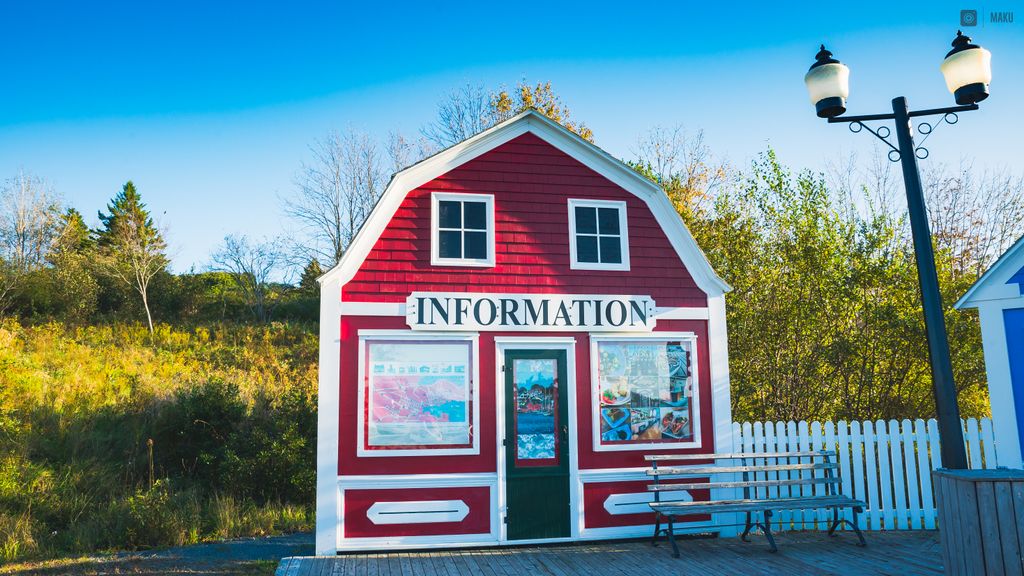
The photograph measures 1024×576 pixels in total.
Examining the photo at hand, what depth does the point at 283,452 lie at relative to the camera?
11828 mm

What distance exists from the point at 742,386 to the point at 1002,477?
25.4ft

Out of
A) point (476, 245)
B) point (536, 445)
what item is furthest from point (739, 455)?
point (476, 245)

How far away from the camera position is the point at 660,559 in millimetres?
7012

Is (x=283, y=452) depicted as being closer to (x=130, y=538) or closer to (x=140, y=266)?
(x=130, y=538)

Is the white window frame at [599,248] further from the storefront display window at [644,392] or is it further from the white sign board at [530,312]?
the storefront display window at [644,392]

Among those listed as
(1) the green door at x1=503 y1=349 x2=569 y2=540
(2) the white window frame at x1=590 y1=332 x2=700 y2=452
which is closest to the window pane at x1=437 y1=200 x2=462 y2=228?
(1) the green door at x1=503 y1=349 x2=569 y2=540

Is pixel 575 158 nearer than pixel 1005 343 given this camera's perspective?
No

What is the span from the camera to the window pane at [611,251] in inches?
336

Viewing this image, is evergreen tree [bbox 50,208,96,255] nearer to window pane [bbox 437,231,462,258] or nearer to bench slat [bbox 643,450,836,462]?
window pane [bbox 437,231,462,258]

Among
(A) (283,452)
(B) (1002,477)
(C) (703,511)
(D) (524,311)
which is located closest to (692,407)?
(C) (703,511)

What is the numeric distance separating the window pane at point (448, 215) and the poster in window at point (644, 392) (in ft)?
7.92

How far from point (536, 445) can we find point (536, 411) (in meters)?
0.41

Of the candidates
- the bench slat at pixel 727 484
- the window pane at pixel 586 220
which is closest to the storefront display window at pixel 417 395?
the window pane at pixel 586 220

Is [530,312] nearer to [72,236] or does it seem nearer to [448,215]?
[448,215]
